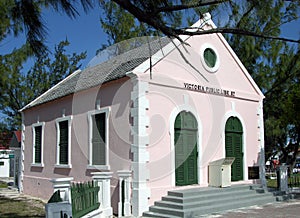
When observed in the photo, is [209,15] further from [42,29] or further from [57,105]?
[57,105]

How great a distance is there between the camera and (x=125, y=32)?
79.8ft

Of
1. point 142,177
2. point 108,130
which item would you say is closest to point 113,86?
point 108,130

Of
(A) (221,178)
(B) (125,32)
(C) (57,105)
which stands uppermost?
(B) (125,32)

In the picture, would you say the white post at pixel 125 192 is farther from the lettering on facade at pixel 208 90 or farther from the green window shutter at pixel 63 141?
the green window shutter at pixel 63 141

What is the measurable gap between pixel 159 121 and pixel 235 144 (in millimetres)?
4410

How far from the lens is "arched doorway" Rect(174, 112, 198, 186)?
42.0ft

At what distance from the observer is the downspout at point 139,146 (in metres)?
11.4

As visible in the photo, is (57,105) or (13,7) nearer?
(13,7)

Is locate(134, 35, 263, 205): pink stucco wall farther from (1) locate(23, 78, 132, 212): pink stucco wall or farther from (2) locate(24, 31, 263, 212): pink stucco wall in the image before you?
(1) locate(23, 78, 132, 212): pink stucco wall

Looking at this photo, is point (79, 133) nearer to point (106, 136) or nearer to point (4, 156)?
point (106, 136)

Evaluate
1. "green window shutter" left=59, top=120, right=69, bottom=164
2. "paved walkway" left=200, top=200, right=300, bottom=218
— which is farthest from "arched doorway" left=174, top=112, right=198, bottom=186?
"green window shutter" left=59, top=120, right=69, bottom=164

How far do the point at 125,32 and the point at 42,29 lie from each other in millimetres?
18668

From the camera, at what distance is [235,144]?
15109 mm

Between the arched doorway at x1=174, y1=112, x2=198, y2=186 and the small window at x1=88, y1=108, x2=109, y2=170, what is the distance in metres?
2.51
